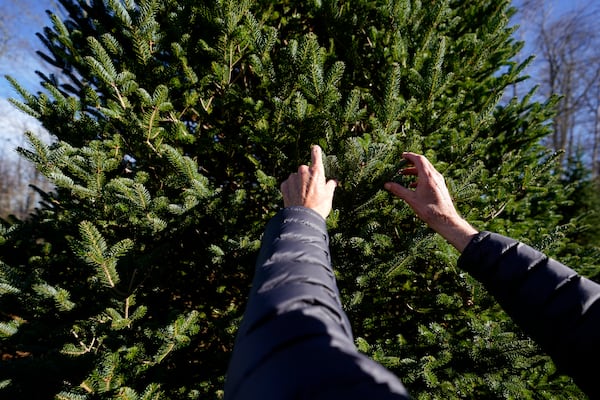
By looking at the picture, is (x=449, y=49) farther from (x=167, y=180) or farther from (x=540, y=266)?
(x=167, y=180)

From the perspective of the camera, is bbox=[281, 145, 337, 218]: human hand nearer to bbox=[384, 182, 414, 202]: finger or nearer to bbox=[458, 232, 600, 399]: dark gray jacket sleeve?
bbox=[384, 182, 414, 202]: finger

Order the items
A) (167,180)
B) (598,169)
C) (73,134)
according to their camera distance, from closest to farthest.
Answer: (167,180) < (73,134) < (598,169)

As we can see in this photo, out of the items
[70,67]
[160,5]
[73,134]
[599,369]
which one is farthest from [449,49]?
[70,67]

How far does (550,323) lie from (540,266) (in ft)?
0.79

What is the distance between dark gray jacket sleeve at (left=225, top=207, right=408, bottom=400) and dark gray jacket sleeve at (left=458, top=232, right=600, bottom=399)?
89cm

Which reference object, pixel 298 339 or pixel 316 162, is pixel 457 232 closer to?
pixel 316 162

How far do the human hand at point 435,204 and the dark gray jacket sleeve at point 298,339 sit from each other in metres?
0.93

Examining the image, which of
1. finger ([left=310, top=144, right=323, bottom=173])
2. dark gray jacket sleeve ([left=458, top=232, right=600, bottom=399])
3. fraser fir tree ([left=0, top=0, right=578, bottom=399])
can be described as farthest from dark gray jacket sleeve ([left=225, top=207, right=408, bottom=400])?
fraser fir tree ([left=0, top=0, right=578, bottom=399])

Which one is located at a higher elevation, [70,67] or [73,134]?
[70,67]

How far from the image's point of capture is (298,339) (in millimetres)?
775

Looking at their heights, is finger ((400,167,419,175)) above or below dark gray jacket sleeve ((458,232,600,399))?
above

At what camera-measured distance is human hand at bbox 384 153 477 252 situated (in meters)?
1.67

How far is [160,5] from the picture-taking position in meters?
2.29

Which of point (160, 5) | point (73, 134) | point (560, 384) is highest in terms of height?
point (160, 5)
